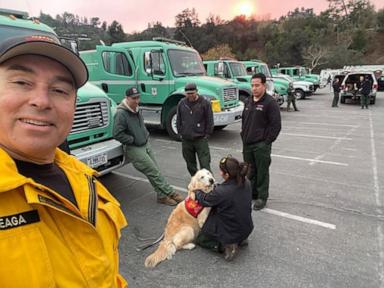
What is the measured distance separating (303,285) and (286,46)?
59.7 meters

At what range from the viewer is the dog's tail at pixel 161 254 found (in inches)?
122

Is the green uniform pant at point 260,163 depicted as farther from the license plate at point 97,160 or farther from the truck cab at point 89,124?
the license plate at point 97,160

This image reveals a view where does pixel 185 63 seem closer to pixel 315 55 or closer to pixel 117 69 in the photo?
pixel 117 69

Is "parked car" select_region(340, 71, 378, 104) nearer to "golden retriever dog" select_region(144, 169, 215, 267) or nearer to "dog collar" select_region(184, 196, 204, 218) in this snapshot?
"golden retriever dog" select_region(144, 169, 215, 267)

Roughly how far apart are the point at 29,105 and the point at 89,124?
3395 mm

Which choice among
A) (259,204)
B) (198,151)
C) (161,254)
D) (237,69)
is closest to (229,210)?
(161,254)

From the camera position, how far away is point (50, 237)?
912 millimetres

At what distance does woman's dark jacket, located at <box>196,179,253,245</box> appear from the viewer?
3.19m

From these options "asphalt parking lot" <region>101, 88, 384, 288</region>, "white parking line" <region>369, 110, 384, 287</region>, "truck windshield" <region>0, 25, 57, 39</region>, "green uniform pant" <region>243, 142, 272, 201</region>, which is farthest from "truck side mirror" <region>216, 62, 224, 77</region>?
"truck windshield" <region>0, 25, 57, 39</region>

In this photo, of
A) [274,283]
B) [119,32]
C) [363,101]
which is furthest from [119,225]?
[119,32]

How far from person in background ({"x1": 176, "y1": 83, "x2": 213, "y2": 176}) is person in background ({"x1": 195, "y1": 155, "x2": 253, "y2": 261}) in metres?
1.85

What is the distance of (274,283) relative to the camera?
284cm

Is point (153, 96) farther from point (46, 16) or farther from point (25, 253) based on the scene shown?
point (25, 253)

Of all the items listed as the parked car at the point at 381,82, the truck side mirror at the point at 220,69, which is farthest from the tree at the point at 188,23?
the truck side mirror at the point at 220,69
